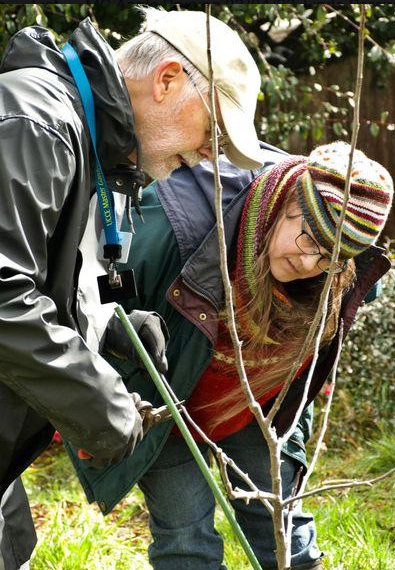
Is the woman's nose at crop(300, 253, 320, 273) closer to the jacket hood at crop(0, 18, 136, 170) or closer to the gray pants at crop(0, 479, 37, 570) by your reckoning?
the jacket hood at crop(0, 18, 136, 170)

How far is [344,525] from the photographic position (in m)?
3.83

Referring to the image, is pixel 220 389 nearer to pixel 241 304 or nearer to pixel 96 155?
pixel 241 304

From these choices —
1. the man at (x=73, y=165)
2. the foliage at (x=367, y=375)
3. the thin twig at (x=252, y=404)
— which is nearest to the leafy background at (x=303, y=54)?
the foliage at (x=367, y=375)

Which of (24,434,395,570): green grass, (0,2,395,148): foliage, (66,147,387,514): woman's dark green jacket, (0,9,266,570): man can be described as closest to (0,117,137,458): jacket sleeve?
(0,9,266,570): man

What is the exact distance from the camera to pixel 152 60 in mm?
2211

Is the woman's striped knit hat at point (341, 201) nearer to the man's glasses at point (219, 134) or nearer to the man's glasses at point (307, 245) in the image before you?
the man's glasses at point (307, 245)

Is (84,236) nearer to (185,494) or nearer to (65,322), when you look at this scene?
(65,322)

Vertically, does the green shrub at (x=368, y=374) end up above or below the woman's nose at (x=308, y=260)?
below

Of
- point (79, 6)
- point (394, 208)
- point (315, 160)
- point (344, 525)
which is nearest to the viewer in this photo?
point (315, 160)

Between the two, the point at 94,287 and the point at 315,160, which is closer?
the point at 94,287

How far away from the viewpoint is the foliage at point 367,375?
4.90 meters

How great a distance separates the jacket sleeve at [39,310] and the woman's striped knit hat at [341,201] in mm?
806

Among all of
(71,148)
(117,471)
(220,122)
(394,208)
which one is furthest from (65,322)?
(394,208)

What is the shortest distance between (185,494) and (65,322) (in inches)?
38.6
